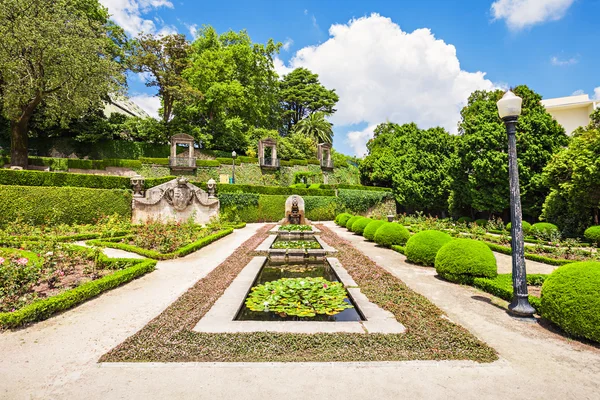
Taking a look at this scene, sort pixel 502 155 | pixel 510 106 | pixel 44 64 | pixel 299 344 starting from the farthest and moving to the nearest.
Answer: pixel 502 155 → pixel 44 64 → pixel 510 106 → pixel 299 344

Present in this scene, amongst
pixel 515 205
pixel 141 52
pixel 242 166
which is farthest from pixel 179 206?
pixel 141 52

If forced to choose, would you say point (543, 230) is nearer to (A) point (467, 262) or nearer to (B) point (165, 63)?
(A) point (467, 262)

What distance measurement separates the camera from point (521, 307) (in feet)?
16.3

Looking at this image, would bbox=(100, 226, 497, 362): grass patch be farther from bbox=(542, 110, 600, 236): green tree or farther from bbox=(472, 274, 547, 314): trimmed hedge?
bbox=(542, 110, 600, 236): green tree

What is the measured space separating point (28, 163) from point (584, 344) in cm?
3309

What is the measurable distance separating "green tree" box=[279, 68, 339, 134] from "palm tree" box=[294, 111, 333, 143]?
357 centimetres

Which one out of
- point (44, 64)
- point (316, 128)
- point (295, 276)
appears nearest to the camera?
point (295, 276)

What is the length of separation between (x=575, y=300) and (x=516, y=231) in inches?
51.6

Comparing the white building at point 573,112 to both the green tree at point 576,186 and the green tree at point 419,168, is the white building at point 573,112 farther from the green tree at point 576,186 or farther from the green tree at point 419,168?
the green tree at point 576,186

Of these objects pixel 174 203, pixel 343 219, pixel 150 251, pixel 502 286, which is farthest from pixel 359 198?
pixel 502 286

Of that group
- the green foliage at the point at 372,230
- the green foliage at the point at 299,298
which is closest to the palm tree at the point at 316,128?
the green foliage at the point at 372,230

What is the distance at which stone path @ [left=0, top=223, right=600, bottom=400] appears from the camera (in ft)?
9.56

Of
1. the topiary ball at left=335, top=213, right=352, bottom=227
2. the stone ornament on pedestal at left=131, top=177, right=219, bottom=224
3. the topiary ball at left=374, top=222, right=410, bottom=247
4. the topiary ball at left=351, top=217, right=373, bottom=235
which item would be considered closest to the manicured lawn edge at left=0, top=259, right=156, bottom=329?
the topiary ball at left=374, top=222, right=410, bottom=247

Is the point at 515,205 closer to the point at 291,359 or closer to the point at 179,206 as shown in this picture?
the point at 291,359
